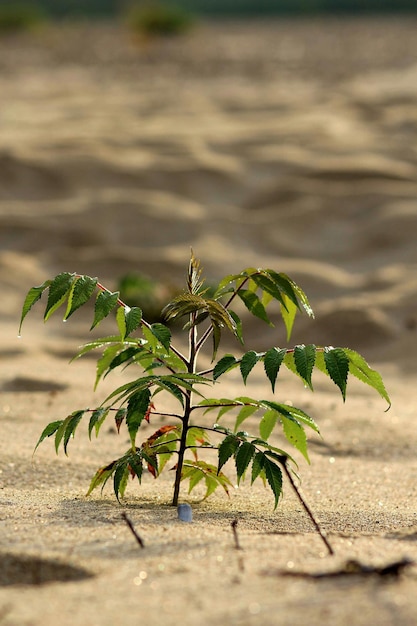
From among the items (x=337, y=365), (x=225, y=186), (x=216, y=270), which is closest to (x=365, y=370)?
(x=337, y=365)

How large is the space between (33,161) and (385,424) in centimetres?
422

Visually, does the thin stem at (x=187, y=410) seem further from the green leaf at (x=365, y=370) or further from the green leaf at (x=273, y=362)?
the green leaf at (x=365, y=370)

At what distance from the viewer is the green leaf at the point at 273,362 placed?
192 cm

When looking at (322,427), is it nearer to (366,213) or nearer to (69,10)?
(366,213)

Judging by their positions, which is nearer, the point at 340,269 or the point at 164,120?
the point at 340,269

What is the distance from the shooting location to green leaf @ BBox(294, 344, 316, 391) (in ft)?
6.36

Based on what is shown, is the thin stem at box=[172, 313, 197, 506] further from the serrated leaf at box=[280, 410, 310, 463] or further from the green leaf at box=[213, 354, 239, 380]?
the serrated leaf at box=[280, 410, 310, 463]

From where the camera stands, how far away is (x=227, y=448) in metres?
2.01

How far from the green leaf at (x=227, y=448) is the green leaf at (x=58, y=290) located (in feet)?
1.47

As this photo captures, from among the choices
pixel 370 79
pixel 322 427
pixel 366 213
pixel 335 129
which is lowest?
pixel 322 427

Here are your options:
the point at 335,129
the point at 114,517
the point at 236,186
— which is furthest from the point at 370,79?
the point at 114,517

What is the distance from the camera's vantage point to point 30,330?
15.9ft

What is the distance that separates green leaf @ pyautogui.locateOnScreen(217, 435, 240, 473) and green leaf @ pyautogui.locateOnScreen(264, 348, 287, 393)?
184 millimetres

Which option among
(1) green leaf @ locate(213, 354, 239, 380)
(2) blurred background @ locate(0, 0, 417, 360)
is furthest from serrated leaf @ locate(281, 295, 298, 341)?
(2) blurred background @ locate(0, 0, 417, 360)
